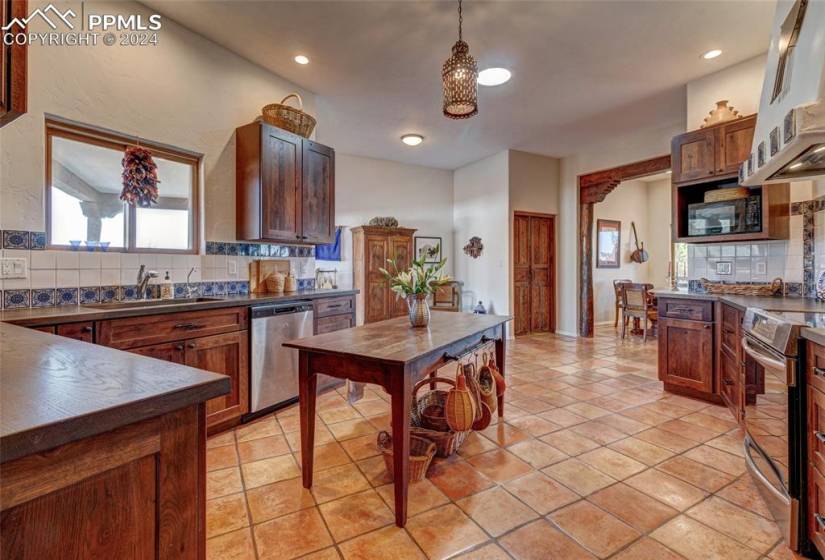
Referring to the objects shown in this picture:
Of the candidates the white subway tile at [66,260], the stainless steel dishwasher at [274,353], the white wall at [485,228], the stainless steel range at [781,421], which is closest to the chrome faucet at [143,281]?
the white subway tile at [66,260]

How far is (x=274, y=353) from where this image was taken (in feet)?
9.68

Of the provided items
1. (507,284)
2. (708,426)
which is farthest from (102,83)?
(507,284)

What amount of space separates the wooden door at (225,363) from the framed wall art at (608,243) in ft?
21.5

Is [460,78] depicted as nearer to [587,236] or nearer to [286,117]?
[286,117]

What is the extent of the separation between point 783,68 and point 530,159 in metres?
4.05

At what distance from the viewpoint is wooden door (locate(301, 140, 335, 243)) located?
3.53 meters

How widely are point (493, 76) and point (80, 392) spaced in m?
3.89

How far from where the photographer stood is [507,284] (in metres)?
6.01

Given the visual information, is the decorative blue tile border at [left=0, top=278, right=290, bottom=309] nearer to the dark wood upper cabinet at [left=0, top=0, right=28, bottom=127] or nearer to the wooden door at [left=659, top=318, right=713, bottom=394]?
the dark wood upper cabinet at [left=0, top=0, right=28, bottom=127]

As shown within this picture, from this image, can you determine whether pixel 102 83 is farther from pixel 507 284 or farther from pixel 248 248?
pixel 507 284

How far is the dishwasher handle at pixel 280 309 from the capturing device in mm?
2827

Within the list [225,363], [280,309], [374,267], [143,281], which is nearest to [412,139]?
[374,267]

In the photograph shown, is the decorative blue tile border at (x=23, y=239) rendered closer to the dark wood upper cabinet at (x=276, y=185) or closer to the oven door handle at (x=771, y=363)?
the dark wood upper cabinet at (x=276, y=185)

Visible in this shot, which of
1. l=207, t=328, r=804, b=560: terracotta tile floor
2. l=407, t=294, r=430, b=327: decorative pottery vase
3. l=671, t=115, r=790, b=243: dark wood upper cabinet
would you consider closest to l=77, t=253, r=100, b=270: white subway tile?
l=207, t=328, r=804, b=560: terracotta tile floor
